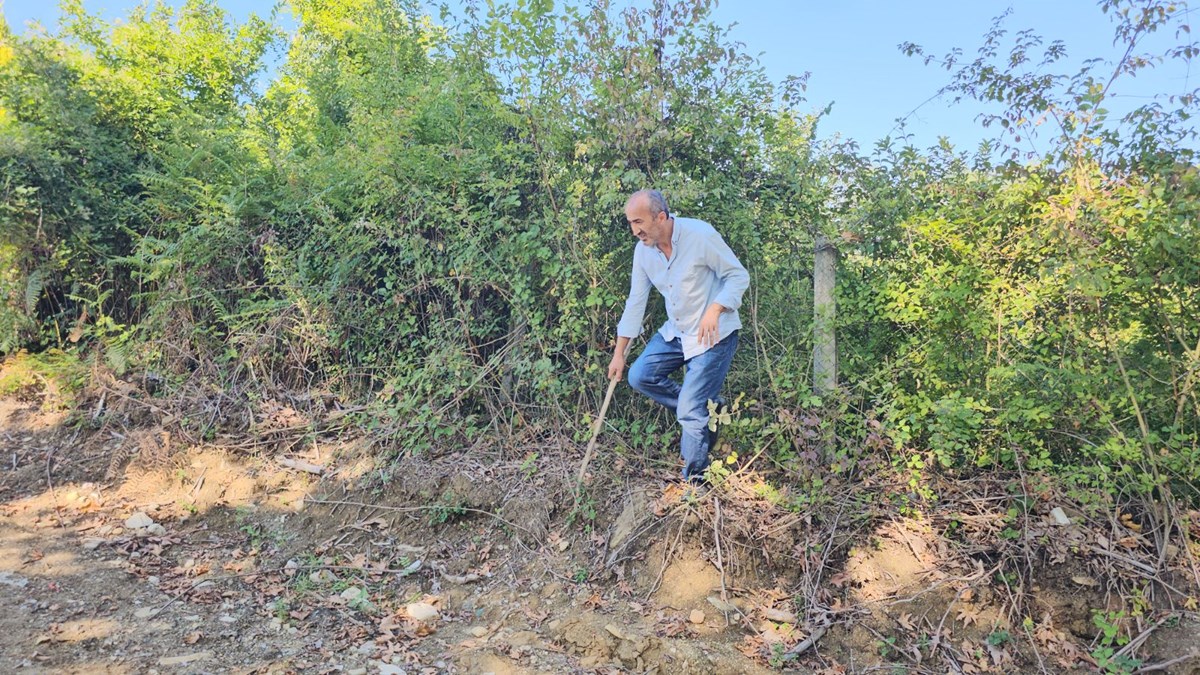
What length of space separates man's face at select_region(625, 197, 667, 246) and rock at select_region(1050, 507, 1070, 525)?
8.53 feet

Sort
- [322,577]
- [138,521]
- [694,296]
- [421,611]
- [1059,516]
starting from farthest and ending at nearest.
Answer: [138,521] → [322,577] → [694,296] → [421,611] → [1059,516]

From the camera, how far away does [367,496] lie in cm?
524

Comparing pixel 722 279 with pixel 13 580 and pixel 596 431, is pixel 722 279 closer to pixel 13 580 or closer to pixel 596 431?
pixel 596 431

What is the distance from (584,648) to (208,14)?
1182 cm

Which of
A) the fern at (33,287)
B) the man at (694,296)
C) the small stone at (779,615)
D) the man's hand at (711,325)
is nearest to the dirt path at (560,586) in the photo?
the small stone at (779,615)

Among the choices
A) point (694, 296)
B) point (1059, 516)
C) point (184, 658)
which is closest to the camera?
point (184, 658)

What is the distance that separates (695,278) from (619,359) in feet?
2.65

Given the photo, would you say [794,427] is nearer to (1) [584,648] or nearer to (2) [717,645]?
(2) [717,645]

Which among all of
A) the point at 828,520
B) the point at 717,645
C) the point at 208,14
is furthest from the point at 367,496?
the point at 208,14

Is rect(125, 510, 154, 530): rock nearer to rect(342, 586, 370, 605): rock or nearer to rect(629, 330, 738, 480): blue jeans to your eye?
rect(342, 586, 370, 605): rock

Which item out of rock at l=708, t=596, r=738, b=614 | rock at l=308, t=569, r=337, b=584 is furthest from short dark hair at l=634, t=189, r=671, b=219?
rock at l=308, t=569, r=337, b=584

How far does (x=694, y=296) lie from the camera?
4250 millimetres

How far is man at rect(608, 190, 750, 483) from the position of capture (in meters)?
4.15

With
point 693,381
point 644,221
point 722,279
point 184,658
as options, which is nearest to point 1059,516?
point 693,381
